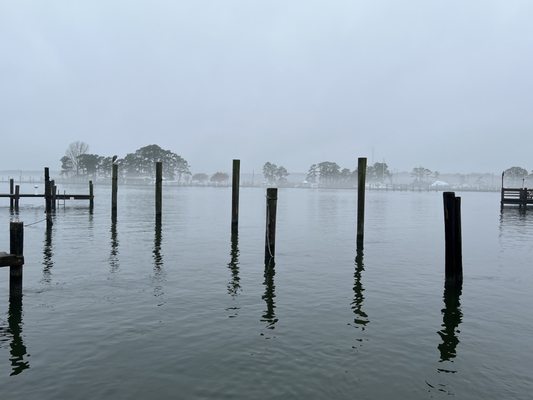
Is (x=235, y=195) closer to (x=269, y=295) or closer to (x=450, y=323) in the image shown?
(x=269, y=295)

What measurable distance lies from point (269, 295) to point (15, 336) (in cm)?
655

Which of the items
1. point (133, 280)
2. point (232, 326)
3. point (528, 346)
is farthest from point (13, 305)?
point (528, 346)

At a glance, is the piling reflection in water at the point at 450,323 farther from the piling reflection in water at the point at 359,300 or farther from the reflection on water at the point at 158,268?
the reflection on water at the point at 158,268

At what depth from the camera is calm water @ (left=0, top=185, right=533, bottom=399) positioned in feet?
25.2

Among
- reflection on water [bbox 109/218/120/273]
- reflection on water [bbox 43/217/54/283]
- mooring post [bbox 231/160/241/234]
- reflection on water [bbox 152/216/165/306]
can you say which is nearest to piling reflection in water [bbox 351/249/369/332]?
reflection on water [bbox 152/216/165/306]

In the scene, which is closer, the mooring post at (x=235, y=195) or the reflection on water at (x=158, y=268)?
the reflection on water at (x=158, y=268)

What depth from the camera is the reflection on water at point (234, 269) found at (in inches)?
559

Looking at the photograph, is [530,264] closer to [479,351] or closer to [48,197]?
[479,351]

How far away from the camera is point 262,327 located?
1062 cm

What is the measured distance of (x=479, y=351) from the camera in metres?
9.37

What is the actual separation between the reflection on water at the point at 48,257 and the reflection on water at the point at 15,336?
3.35m

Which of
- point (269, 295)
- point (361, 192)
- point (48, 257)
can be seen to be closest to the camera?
point (269, 295)

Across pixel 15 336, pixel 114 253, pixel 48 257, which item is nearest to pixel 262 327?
pixel 15 336

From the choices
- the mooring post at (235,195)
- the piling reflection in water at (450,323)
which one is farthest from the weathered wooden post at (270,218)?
the mooring post at (235,195)
